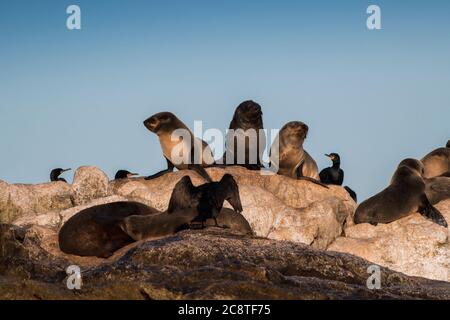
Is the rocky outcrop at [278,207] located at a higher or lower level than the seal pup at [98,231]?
lower

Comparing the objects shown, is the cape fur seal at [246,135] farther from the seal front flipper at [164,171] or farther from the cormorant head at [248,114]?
the seal front flipper at [164,171]

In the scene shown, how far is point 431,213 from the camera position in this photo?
18.7m

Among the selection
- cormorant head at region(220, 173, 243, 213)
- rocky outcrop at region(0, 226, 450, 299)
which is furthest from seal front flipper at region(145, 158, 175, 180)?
rocky outcrop at region(0, 226, 450, 299)

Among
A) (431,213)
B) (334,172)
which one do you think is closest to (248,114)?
(334,172)

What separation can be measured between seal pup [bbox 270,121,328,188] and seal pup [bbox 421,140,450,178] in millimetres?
3511

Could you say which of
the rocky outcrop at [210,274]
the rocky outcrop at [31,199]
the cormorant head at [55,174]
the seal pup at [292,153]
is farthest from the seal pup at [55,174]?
the rocky outcrop at [210,274]

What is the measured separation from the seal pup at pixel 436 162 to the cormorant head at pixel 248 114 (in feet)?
15.2

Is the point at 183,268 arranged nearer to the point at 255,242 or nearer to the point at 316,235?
the point at 255,242

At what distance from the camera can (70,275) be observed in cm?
845

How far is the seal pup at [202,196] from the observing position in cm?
1245

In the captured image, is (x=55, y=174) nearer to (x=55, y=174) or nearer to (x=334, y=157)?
(x=55, y=174)

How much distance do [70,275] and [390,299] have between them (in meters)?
2.65

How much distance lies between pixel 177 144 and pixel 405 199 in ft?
16.9
